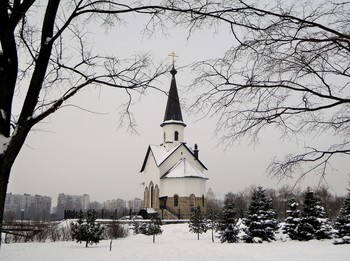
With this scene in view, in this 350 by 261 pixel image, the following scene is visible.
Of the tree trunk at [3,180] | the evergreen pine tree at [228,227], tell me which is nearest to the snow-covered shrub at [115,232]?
the evergreen pine tree at [228,227]

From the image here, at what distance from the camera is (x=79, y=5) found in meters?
4.93

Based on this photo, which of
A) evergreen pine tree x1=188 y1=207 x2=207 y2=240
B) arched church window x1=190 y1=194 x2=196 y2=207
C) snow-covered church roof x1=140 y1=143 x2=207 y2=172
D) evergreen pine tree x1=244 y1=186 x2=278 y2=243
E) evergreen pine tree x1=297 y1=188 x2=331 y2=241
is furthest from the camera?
snow-covered church roof x1=140 y1=143 x2=207 y2=172

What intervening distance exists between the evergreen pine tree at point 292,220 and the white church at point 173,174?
58.7ft

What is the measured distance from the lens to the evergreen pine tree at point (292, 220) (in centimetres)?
1928

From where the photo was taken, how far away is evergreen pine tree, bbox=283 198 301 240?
63.3ft

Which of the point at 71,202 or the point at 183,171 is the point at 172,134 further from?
the point at 71,202

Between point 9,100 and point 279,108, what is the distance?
11.3 ft

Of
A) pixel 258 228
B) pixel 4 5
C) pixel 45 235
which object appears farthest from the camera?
pixel 45 235

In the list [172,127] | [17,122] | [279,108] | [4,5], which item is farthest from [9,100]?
[172,127]

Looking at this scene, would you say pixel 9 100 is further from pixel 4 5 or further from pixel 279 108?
pixel 279 108

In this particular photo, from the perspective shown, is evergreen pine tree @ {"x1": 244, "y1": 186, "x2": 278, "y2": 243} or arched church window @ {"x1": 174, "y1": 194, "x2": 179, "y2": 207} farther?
arched church window @ {"x1": 174, "y1": 194, "x2": 179, "y2": 207}

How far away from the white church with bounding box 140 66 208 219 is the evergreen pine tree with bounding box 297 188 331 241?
1889 cm

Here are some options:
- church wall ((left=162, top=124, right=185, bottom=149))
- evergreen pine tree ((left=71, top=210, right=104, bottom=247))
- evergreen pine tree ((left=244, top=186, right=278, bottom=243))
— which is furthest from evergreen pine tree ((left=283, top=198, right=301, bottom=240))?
church wall ((left=162, top=124, right=185, bottom=149))

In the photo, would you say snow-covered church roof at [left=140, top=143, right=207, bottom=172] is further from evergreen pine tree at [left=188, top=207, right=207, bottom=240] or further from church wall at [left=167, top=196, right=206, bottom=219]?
evergreen pine tree at [left=188, top=207, right=207, bottom=240]
